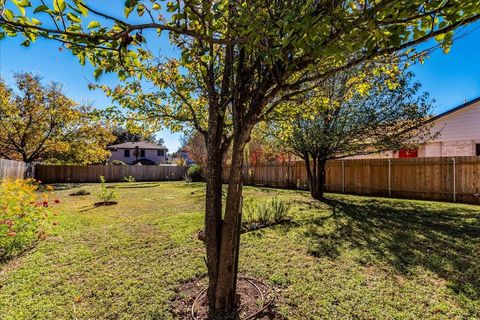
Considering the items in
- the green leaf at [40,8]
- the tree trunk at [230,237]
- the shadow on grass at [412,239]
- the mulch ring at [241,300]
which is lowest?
the mulch ring at [241,300]

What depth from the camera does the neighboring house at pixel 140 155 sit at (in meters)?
37.3

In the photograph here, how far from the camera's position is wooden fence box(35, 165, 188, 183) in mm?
20609

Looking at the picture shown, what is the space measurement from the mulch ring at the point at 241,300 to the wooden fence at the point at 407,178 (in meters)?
8.78

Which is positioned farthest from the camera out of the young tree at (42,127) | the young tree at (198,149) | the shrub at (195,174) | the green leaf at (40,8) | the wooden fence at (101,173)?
the wooden fence at (101,173)

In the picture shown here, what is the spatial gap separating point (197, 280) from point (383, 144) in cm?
752

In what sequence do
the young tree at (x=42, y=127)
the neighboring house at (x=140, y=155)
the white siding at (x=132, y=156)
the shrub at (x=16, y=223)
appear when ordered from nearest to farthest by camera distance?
the shrub at (x=16, y=223) < the young tree at (x=42, y=127) < the neighboring house at (x=140, y=155) < the white siding at (x=132, y=156)

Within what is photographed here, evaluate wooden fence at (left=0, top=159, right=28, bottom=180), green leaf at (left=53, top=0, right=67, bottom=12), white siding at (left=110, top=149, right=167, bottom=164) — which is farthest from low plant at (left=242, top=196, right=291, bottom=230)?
white siding at (left=110, top=149, right=167, bottom=164)

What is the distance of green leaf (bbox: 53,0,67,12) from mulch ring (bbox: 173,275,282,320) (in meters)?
2.66

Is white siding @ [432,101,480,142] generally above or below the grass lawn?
above

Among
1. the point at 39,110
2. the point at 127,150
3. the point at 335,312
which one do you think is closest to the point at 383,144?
the point at 335,312

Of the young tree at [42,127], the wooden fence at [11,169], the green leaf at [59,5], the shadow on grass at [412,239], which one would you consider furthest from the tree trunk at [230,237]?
the young tree at [42,127]

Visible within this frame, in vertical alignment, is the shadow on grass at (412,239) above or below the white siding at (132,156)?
below

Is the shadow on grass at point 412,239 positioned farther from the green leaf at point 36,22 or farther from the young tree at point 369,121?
the green leaf at point 36,22

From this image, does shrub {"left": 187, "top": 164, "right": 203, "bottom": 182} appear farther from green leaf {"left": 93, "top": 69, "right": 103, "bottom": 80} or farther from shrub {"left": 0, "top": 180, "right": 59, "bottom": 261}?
green leaf {"left": 93, "top": 69, "right": 103, "bottom": 80}
